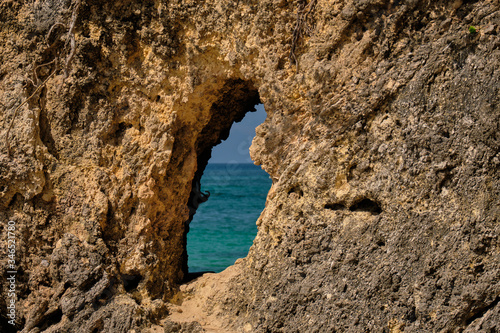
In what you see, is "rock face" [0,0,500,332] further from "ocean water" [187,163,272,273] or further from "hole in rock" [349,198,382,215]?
"ocean water" [187,163,272,273]

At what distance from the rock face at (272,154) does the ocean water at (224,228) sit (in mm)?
6309

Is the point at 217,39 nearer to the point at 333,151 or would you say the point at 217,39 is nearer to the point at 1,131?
the point at 333,151

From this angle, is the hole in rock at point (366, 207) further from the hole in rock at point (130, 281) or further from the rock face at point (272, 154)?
the hole in rock at point (130, 281)

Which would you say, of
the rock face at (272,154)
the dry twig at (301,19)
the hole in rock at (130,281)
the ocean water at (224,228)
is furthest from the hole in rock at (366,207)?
the ocean water at (224,228)

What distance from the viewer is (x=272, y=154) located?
4.00 m

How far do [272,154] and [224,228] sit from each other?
12.5 m

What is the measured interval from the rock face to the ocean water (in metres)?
6.31

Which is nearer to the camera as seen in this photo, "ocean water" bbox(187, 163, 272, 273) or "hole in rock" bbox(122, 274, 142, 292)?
"hole in rock" bbox(122, 274, 142, 292)

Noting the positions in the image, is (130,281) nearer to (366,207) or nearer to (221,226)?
(366,207)

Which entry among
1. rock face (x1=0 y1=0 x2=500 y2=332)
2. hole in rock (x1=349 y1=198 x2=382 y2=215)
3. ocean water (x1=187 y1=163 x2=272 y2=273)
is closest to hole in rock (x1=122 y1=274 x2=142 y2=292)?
rock face (x1=0 y1=0 x2=500 y2=332)

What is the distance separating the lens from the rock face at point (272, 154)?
3.21 metres

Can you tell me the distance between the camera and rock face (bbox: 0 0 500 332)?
321cm

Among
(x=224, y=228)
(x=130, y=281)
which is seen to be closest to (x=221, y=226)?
(x=224, y=228)

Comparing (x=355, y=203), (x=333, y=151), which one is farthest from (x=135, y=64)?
(x=355, y=203)
